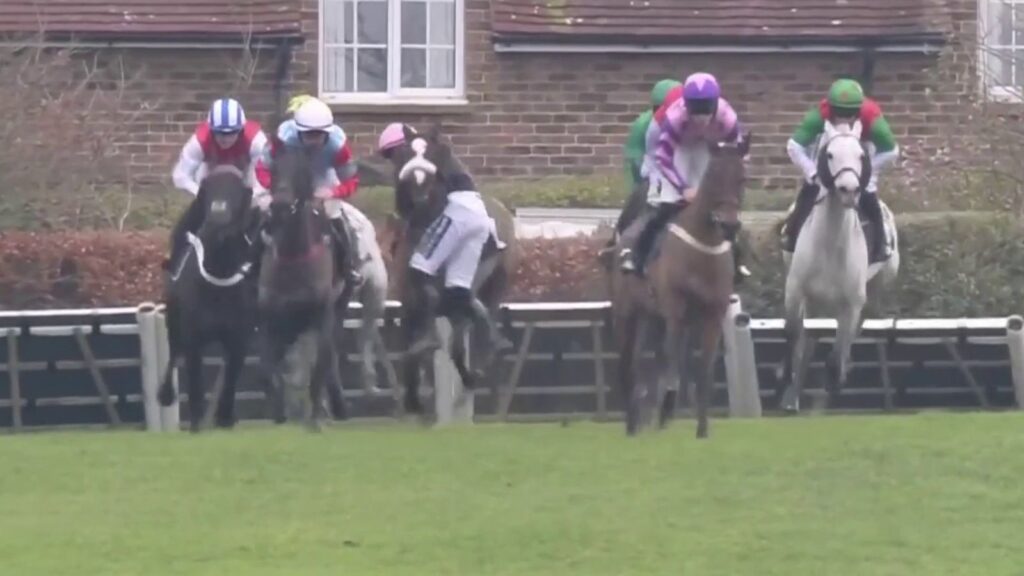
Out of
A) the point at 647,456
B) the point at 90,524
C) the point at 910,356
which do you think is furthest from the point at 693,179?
the point at 90,524

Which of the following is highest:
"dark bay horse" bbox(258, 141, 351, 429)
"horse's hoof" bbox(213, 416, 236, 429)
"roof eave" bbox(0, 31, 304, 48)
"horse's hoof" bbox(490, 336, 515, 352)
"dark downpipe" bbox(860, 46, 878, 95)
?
"roof eave" bbox(0, 31, 304, 48)

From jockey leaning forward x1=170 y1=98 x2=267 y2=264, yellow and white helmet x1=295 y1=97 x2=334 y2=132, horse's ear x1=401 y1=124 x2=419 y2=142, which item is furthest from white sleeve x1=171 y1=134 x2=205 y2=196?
horse's ear x1=401 y1=124 x2=419 y2=142

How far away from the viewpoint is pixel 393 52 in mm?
25578

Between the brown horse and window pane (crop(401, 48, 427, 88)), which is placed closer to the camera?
the brown horse

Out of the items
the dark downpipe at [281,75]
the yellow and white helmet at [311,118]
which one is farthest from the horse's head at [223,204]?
the dark downpipe at [281,75]

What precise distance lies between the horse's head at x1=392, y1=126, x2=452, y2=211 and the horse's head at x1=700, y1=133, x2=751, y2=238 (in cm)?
233

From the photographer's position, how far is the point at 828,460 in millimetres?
13578

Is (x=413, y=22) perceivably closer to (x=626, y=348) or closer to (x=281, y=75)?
(x=281, y=75)

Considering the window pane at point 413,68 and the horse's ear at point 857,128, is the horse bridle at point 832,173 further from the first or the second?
the window pane at point 413,68

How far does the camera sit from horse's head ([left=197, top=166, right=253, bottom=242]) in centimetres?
1628

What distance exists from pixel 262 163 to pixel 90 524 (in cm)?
499

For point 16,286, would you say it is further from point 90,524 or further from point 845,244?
point 90,524

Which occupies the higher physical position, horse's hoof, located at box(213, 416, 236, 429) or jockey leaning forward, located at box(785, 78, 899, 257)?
jockey leaning forward, located at box(785, 78, 899, 257)

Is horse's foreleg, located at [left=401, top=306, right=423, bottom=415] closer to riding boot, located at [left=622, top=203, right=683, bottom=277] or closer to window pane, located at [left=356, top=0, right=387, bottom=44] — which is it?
riding boot, located at [left=622, top=203, right=683, bottom=277]
